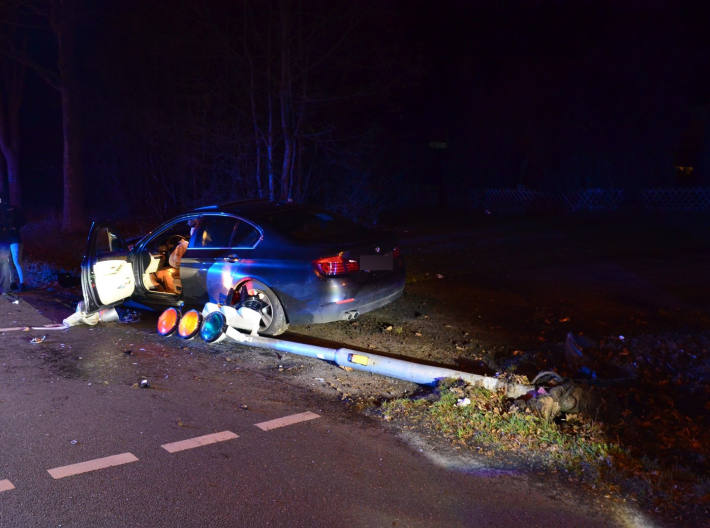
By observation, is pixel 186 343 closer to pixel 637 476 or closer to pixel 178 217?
pixel 178 217

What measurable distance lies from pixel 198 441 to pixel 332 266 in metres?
2.68

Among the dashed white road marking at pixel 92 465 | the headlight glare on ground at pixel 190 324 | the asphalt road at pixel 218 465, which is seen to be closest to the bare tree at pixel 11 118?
the headlight glare on ground at pixel 190 324

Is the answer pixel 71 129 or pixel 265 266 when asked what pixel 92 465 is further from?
pixel 71 129

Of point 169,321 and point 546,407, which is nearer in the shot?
point 546,407

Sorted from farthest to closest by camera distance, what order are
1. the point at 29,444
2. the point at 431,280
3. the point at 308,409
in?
the point at 431,280 < the point at 308,409 < the point at 29,444

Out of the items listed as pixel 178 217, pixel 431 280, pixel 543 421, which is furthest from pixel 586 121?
pixel 543 421

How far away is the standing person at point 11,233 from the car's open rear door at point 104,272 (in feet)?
11.4

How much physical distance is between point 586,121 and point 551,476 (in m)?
22.1

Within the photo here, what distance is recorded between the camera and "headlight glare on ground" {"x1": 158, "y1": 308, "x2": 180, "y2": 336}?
7535 mm

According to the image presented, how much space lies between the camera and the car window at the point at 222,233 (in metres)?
7.55

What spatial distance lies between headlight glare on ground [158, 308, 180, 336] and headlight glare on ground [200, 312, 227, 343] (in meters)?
0.51

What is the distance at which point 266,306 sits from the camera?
24.0 ft

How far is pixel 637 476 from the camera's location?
161 inches

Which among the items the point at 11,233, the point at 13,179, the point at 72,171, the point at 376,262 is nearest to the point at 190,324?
the point at 376,262
